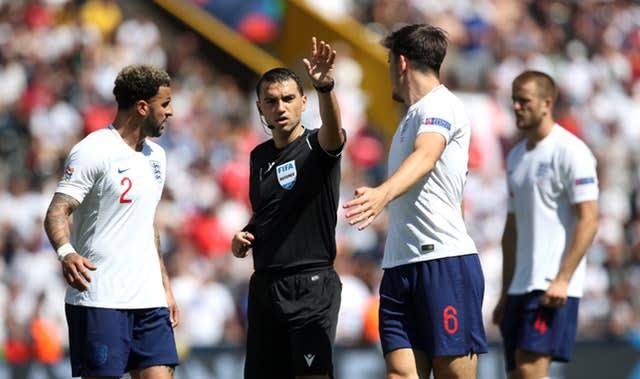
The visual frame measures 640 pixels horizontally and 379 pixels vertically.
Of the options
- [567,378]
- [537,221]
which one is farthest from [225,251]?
[537,221]

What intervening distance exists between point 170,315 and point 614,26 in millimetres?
18137

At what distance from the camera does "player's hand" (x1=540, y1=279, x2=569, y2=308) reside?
9.38m

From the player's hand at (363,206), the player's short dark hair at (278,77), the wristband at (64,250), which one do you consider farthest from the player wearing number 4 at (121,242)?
the player's hand at (363,206)

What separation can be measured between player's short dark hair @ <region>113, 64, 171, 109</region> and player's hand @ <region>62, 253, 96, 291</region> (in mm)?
1243

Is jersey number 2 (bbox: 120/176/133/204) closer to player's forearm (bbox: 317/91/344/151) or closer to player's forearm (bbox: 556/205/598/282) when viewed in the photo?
player's forearm (bbox: 317/91/344/151)

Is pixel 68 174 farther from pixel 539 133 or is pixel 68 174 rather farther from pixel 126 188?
pixel 539 133

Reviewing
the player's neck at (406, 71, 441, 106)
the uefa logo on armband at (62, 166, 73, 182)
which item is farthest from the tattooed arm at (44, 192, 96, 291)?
the player's neck at (406, 71, 441, 106)

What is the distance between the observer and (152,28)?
1967 cm

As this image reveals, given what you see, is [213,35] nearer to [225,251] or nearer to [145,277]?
[225,251]

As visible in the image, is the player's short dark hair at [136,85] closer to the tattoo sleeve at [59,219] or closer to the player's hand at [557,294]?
the tattoo sleeve at [59,219]

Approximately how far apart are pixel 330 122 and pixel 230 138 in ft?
34.1

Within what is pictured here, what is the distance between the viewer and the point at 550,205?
383 inches

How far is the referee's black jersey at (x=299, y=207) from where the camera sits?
8.45 meters

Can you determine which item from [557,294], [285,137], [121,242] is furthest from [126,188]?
[557,294]
